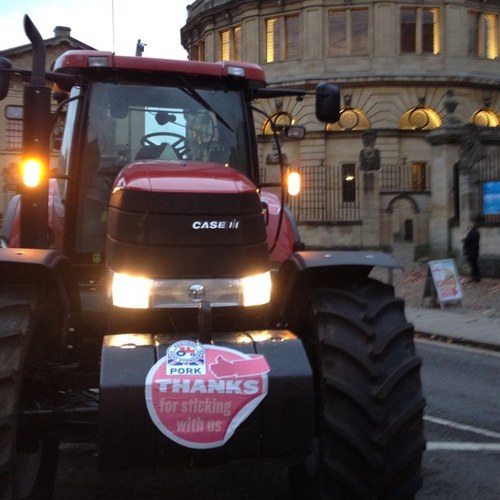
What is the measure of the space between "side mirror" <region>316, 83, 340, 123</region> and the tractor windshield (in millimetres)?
675

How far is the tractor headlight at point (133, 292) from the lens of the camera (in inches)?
178

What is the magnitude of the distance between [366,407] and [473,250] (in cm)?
1871

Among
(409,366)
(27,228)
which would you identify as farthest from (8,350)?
(409,366)

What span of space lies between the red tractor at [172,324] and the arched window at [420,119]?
4373 cm

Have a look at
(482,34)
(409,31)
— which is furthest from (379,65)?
(482,34)

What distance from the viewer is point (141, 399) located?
3965mm

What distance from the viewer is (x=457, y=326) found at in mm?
16328

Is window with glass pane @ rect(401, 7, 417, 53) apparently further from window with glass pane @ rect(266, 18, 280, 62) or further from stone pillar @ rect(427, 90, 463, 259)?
stone pillar @ rect(427, 90, 463, 259)

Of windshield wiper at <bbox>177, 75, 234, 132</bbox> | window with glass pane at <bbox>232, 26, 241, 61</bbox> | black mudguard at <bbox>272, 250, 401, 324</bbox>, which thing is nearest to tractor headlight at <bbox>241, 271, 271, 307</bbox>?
black mudguard at <bbox>272, 250, 401, 324</bbox>

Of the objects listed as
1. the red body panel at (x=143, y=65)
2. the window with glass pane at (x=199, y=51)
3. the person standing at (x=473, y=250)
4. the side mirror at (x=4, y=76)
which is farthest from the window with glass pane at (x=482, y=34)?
the side mirror at (x=4, y=76)

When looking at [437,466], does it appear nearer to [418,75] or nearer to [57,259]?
[57,259]

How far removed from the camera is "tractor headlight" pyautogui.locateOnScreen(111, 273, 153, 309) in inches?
178

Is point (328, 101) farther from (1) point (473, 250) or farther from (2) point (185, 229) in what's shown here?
(1) point (473, 250)

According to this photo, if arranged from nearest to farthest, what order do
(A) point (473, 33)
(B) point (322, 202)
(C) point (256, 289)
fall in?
(C) point (256, 289) → (B) point (322, 202) → (A) point (473, 33)
